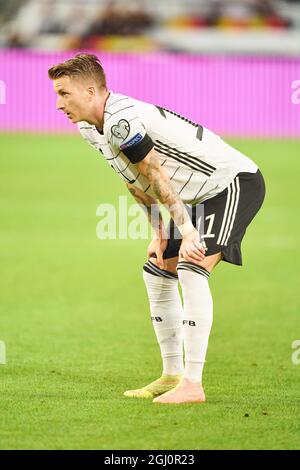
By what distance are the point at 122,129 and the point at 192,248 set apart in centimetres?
84

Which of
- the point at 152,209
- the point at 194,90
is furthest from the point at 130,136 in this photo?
the point at 194,90

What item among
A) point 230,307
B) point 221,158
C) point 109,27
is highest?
point 109,27

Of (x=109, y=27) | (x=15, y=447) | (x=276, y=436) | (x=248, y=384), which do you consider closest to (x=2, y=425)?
(x=15, y=447)

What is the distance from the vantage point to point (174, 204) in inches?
286

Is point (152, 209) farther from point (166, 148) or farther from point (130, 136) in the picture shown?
point (130, 136)

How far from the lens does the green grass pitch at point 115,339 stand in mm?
6770

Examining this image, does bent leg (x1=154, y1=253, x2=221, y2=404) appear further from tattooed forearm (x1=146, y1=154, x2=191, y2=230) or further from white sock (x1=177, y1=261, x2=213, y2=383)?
tattooed forearm (x1=146, y1=154, x2=191, y2=230)

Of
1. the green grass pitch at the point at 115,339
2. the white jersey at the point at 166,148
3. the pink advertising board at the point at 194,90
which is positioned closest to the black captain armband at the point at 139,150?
the white jersey at the point at 166,148

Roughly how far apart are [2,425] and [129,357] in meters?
2.67

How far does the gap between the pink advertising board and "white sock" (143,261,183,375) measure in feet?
75.4

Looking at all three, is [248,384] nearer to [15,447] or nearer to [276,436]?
[276,436]

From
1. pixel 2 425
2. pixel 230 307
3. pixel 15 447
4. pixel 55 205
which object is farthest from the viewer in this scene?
pixel 55 205

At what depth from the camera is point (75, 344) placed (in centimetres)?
994

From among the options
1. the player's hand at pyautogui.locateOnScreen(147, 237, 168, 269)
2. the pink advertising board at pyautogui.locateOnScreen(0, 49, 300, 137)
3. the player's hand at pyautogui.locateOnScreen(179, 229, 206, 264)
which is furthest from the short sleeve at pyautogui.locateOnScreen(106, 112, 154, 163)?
the pink advertising board at pyautogui.locateOnScreen(0, 49, 300, 137)
